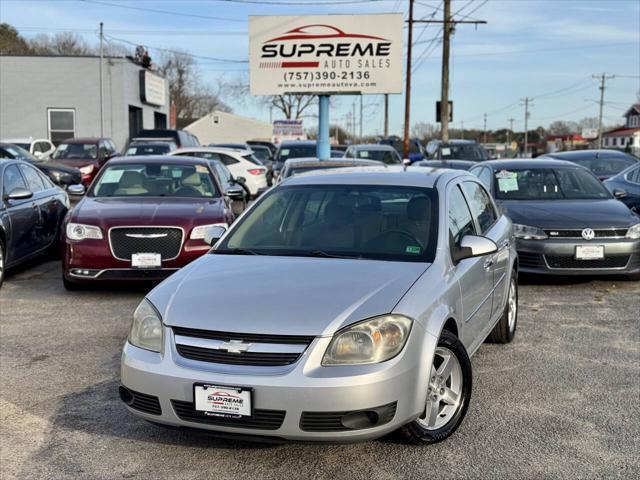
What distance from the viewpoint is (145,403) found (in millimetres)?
3725

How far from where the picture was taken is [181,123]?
8488 centimetres

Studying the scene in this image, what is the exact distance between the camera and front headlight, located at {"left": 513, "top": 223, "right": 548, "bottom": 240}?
27.5 ft

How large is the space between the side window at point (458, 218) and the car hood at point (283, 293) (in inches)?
22.9

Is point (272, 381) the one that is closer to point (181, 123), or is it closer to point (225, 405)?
point (225, 405)

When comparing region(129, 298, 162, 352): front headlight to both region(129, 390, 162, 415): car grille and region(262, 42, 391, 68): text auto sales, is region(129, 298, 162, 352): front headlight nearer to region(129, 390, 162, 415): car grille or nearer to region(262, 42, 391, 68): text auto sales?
region(129, 390, 162, 415): car grille

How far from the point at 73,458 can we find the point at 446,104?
2572 cm

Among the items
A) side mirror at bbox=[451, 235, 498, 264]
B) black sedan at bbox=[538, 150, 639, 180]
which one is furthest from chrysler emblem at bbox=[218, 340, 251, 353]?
black sedan at bbox=[538, 150, 639, 180]

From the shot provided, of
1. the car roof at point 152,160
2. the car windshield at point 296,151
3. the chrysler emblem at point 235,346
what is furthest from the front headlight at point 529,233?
the car windshield at point 296,151

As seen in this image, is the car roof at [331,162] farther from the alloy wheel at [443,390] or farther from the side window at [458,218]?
the alloy wheel at [443,390]

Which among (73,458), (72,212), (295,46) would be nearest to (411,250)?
(73,458)

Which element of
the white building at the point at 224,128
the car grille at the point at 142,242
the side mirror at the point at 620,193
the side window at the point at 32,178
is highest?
the white building at the point at 224,128

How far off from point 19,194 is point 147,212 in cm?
194

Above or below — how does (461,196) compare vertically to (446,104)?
below

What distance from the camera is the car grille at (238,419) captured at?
3441 millimetres
